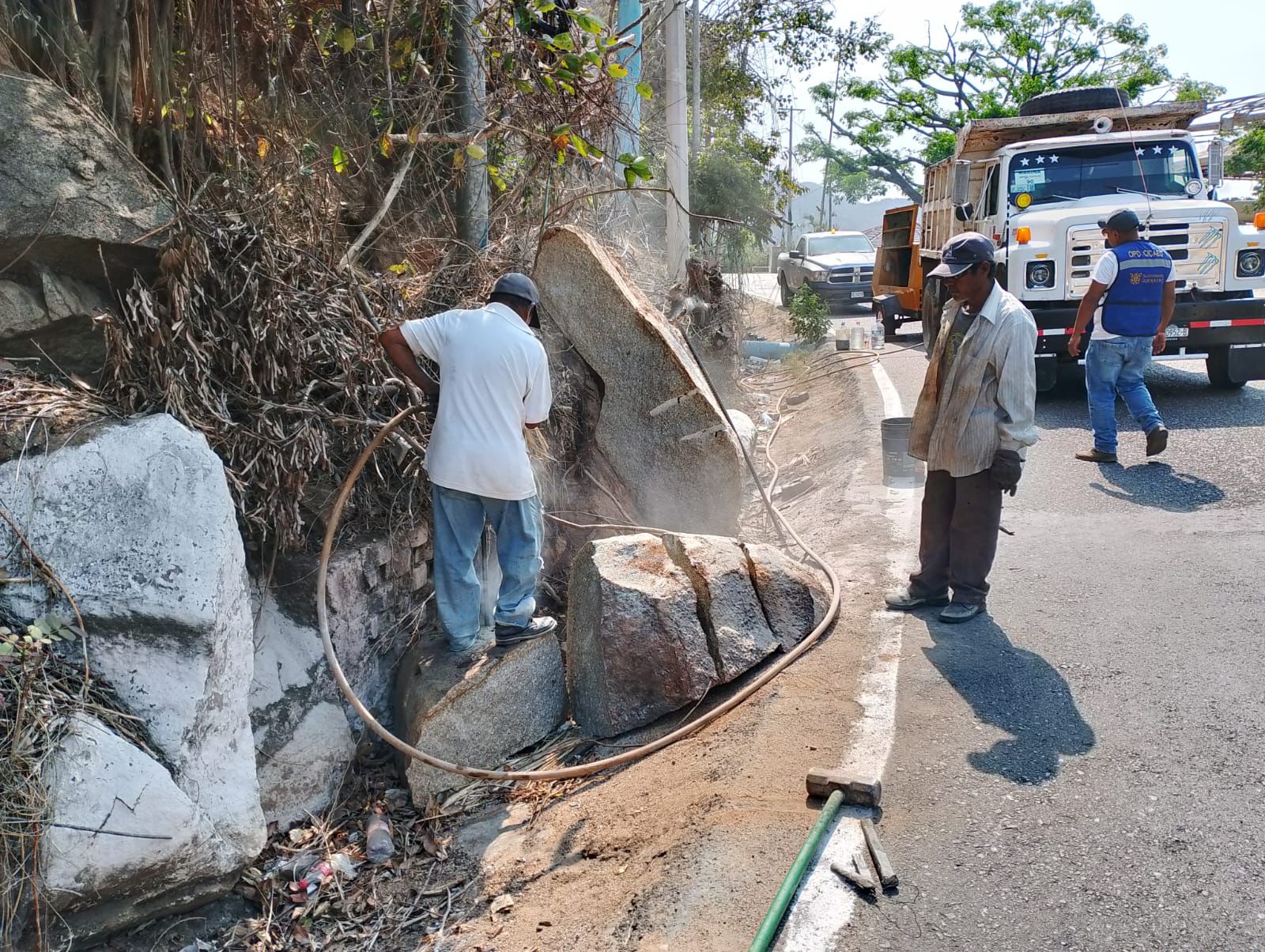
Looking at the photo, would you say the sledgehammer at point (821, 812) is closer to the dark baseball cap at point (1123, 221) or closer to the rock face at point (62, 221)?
the rock face at point (62, 221)

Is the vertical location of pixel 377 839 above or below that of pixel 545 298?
below

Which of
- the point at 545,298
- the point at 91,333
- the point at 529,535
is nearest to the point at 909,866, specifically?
the point at 529,535

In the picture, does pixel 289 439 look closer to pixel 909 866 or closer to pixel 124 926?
pixel 124 926

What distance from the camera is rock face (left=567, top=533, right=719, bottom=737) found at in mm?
4562

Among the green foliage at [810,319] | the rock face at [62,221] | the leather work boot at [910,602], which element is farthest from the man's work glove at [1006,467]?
the green foliage at [810,319]

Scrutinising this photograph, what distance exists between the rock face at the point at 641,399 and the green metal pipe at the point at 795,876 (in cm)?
336

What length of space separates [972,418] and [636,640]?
74.2 inches

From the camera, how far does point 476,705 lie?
469cm

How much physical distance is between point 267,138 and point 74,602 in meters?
3.09

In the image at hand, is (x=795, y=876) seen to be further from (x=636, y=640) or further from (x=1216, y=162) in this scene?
(x=1216, y=162)

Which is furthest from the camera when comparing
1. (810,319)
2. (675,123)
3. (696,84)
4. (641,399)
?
(696,84)

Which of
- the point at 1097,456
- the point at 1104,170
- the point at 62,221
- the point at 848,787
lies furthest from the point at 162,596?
the point at 1104,170

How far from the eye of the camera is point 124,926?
3.42 m

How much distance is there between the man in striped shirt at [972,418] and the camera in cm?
474
